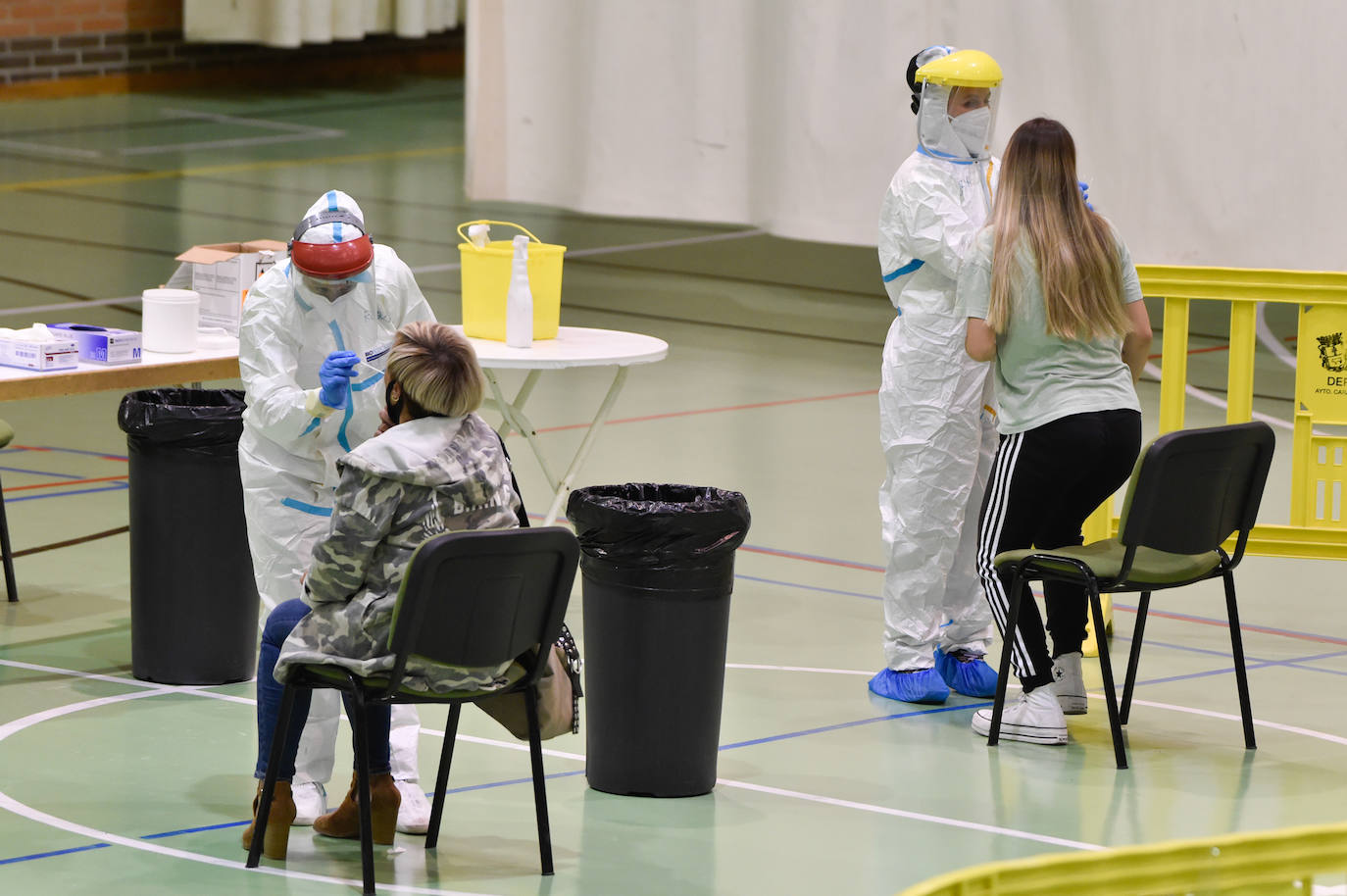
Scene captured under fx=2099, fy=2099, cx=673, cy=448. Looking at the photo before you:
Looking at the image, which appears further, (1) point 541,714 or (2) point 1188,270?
(2) point 1188,270

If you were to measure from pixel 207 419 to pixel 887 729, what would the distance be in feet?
6.98

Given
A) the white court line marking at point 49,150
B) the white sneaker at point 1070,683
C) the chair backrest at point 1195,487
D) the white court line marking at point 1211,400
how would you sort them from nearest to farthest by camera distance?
the chair backrest at point 1195,487
the white sneaker at point 1070,683
the white court line marking at point 1211,400
the white court line marking at point 49,150

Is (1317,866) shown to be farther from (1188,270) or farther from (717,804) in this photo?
(1188,270)

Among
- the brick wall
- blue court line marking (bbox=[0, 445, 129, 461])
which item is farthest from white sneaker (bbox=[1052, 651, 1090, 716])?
the brick wall

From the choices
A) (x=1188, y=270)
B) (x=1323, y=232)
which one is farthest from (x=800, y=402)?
(x=1188, y=270)

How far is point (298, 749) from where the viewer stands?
495 cm

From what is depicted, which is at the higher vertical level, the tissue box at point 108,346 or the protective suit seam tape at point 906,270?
the protective suit seam tape at point 906,270

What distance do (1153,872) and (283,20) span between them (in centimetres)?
2064

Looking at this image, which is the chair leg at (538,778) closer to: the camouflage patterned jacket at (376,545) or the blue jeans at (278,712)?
the camouflage patterned jacket at (376,545)

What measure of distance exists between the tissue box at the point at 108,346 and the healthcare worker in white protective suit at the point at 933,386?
2241 millimetres

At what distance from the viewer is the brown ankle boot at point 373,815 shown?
4.71 meters

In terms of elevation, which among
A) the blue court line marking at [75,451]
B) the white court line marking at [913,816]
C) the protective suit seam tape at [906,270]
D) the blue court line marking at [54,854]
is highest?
the protective suit seam tape at [906,270]

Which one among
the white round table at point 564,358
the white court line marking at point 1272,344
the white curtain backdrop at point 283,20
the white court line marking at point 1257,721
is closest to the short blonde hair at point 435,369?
the white round table at point 564,358

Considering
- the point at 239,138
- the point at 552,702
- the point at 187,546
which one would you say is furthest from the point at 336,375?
the point at 239,138
